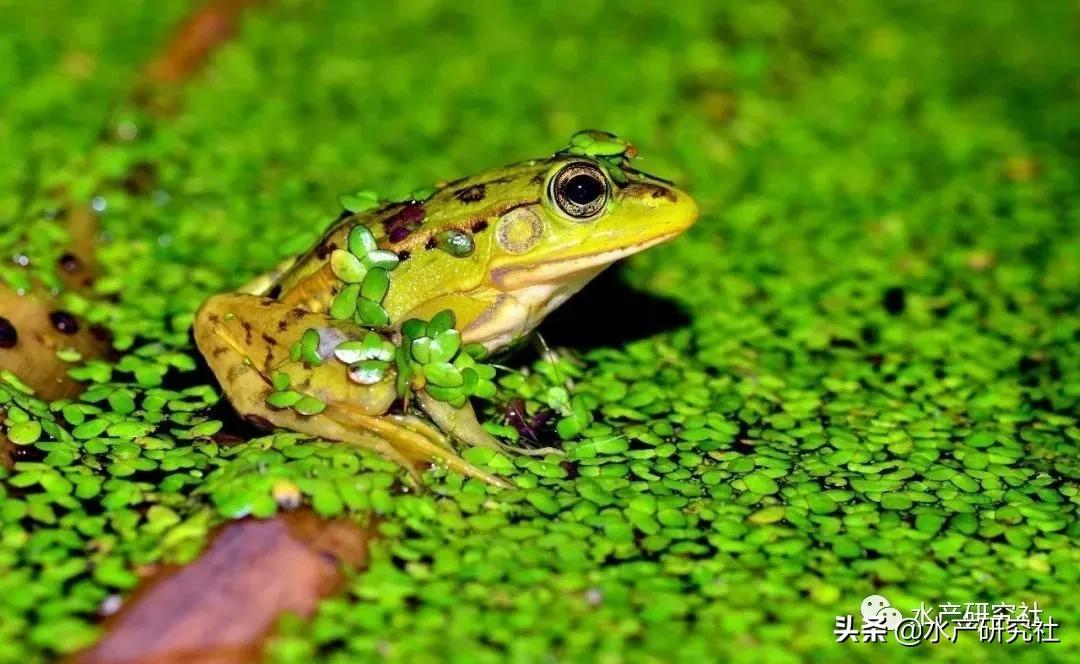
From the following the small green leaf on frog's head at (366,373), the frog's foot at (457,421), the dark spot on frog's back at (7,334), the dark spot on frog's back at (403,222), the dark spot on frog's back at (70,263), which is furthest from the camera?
the dark spot on frog's back at (70,263)

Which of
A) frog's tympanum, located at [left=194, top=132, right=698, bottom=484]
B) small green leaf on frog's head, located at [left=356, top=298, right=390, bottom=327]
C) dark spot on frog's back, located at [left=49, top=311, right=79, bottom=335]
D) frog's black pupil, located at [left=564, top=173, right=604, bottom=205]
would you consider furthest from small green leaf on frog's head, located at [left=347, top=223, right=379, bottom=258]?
dark spot on frog's back, located at [left=49, top=311, right=79, bottom=335]

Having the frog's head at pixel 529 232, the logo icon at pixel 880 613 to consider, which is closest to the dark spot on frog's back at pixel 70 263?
→ the frog's head at pixel 529 232

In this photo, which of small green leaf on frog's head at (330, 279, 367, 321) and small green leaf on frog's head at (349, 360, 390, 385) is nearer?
small green leaf on frog's head at (349, 360, 390, 385)

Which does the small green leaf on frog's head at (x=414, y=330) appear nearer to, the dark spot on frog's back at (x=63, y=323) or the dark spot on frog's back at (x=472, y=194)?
the dark spot on frog's back at (x=472, y=194)

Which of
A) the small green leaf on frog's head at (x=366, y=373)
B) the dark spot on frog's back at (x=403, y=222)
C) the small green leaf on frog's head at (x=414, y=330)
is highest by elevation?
the dark spot on frog's back at (x=403, y=222)

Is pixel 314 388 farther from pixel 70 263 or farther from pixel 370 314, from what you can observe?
pixel 70 263

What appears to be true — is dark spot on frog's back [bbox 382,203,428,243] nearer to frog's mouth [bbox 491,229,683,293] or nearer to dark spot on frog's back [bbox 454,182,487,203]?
dark spot on frog's back [bbox 454,182,487,203]

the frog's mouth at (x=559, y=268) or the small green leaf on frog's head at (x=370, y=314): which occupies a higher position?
the frog's mouth at (x=559, y=268)

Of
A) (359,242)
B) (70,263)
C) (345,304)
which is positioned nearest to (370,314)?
(345,304)
